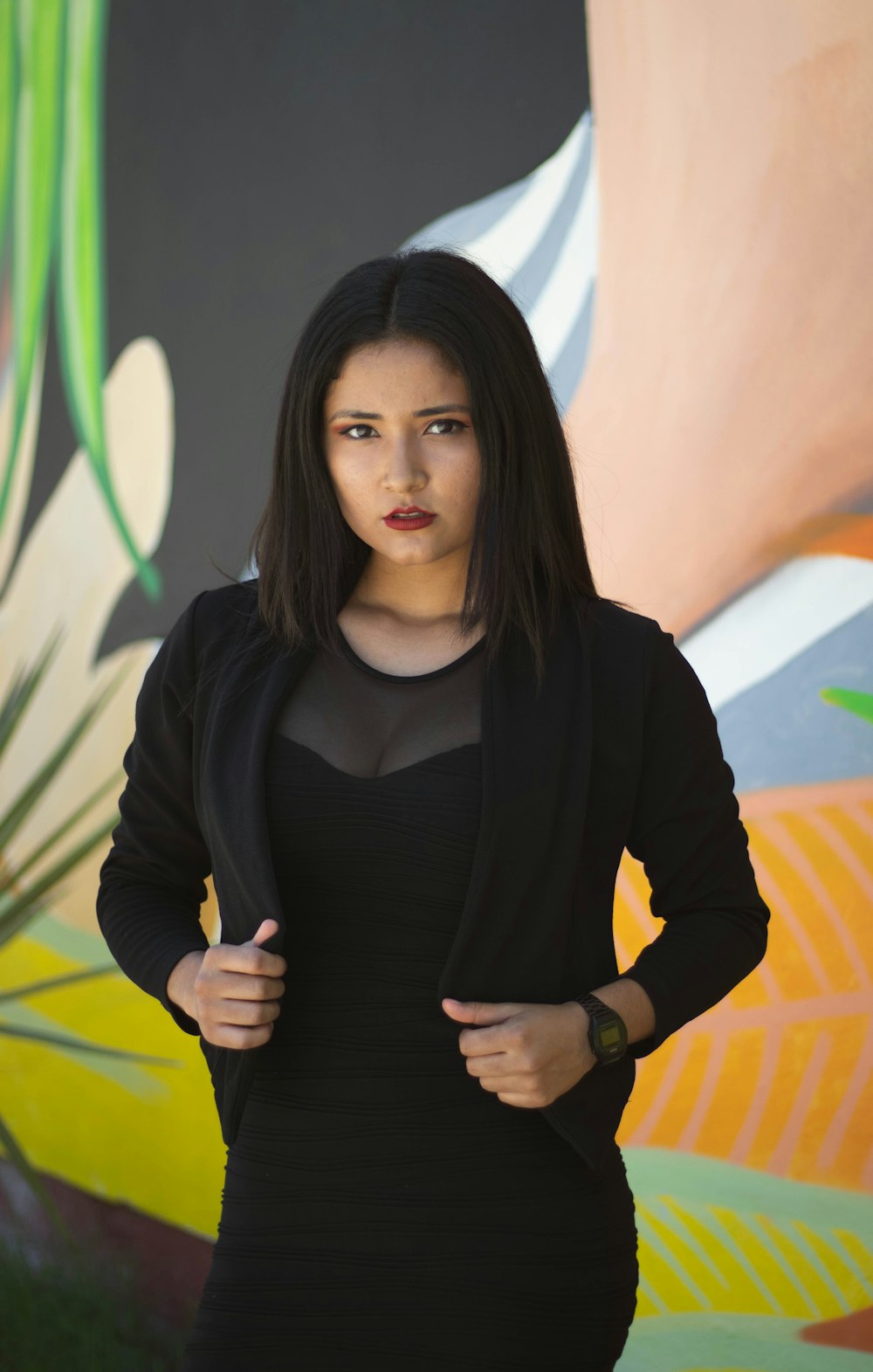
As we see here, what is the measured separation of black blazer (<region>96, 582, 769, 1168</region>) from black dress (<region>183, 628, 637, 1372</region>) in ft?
0.13

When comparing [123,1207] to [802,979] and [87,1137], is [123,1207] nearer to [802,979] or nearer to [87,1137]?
[87,1137]

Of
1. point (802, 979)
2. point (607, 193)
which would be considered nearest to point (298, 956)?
point (802, 979)

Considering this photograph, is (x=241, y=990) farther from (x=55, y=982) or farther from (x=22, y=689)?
(x=22, y=689)

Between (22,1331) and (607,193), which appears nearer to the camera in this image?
(607,193)

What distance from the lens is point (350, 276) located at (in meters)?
1.32

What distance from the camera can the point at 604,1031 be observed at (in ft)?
3.91

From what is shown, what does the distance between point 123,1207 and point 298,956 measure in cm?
207

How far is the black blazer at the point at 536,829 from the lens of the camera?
3.94 feet

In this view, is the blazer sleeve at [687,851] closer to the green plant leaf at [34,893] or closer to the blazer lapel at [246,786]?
the blazer lapel at [246,786]

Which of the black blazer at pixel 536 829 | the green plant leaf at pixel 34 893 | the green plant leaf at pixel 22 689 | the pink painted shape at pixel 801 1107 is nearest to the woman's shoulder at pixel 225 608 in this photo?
the black blazer at pixel 536 829

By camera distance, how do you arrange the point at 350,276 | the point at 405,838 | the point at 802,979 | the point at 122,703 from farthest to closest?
the point at 122,703
the point at 802,979
the point at 350,276
the point at 405,838

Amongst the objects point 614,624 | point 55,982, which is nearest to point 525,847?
point 614,624

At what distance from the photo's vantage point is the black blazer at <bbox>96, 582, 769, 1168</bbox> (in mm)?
1201

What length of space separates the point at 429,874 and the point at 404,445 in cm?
40
